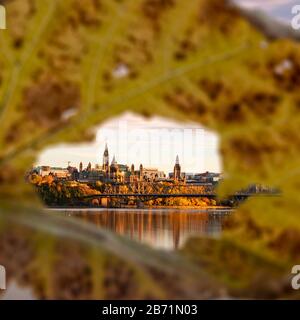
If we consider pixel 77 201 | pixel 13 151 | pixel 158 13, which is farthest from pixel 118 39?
pixel 77 201

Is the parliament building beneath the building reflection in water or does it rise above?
above

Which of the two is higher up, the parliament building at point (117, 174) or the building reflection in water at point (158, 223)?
the parliament building at point (117, 174)

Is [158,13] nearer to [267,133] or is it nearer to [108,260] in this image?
[267,133]

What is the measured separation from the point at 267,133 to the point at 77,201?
10.9 inches

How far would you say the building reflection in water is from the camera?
2.08 ft

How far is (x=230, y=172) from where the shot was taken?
552 mm

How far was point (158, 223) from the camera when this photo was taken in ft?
2.27

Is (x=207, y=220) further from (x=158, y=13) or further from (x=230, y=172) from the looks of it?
(x=158, y=13)

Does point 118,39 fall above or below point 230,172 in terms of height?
above

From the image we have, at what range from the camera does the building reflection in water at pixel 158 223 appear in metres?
0.63
